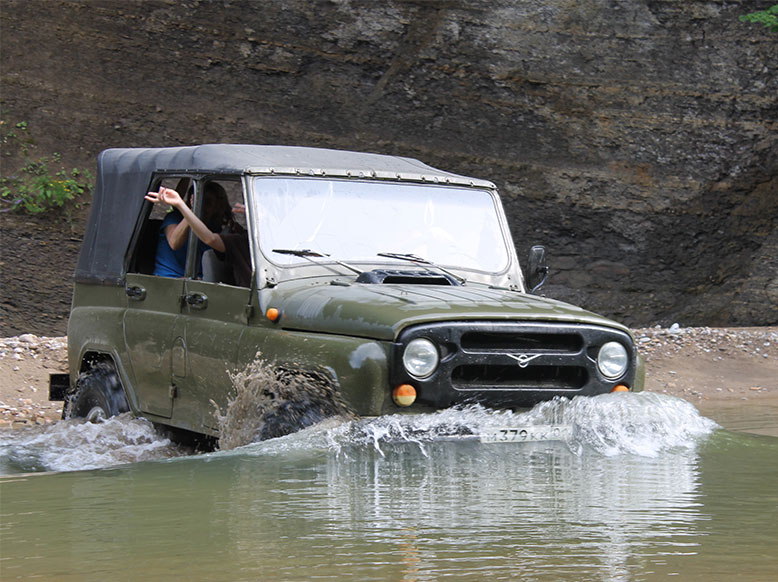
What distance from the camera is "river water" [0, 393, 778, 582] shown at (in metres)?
3.80

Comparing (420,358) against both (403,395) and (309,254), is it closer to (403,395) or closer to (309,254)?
(403,395)

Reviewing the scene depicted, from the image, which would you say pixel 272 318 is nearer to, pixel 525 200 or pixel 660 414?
pixel 660 414

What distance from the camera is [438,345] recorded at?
18.1ft

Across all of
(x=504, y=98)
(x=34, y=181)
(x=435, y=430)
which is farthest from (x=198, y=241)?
(x=504, y=98)

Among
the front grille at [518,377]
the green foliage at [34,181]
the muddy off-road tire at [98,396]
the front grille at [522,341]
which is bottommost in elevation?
the muddy off-road tire at [98,396]

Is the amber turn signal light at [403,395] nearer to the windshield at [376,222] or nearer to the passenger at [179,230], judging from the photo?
the windshield at [376,222]

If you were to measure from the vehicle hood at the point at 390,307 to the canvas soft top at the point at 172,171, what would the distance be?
2.83 ft

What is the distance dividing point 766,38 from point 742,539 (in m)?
18.9

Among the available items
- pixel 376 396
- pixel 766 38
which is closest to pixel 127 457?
pixel 376 396

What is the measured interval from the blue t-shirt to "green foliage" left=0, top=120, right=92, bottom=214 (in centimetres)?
1259

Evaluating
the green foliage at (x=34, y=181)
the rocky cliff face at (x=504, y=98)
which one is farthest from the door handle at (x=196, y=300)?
the rocky cliff face at (x=504, y=98)

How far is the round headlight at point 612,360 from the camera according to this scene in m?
5.93

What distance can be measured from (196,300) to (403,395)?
5.74ft

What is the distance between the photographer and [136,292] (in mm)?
7297
